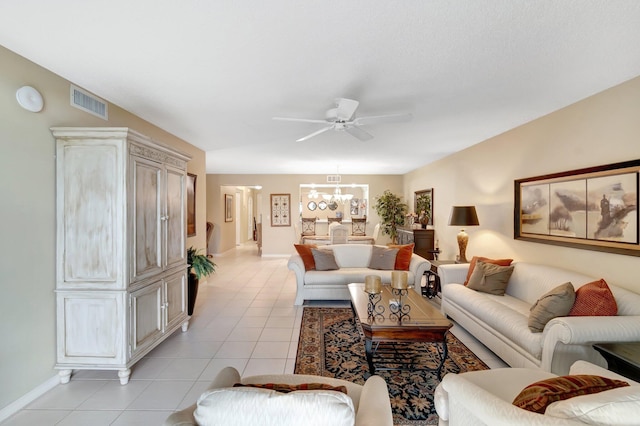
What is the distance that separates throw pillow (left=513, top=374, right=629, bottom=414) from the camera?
3.66 ft

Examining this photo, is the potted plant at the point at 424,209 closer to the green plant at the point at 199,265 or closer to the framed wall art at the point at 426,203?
the framed wall art at the point at 426,203

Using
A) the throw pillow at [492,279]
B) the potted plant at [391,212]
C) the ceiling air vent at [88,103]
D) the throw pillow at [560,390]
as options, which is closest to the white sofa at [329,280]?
the throw pillow at [492,279]

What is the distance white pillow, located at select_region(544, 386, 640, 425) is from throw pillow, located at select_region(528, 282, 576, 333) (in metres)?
1.52

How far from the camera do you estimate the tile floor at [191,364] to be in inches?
82.2

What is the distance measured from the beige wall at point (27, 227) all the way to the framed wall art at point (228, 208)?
7.09 metres

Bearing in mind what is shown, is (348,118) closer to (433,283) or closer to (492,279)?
(492,279)

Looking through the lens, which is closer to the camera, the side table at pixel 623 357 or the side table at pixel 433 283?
the side table at pixel 623 357

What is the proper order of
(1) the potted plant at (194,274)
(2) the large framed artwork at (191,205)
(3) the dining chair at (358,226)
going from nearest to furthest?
(1) the potted plant at (194,274)
(2) the large framed artwork at (191,205)
(3) the dining chair at (358,226)

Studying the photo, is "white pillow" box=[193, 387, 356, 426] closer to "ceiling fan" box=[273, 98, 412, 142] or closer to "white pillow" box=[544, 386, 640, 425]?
"white pillow" box=[544, 386, 640, 425]

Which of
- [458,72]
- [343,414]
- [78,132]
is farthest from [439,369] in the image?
[78,132]

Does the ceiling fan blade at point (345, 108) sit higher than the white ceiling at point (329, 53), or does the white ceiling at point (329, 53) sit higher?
the white ceiling at point (329, 53)

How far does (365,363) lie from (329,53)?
264 centimetres

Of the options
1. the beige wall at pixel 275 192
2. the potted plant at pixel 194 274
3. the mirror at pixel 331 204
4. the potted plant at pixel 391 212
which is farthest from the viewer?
the mirror at pixel 331 204

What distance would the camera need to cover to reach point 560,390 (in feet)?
3.73
